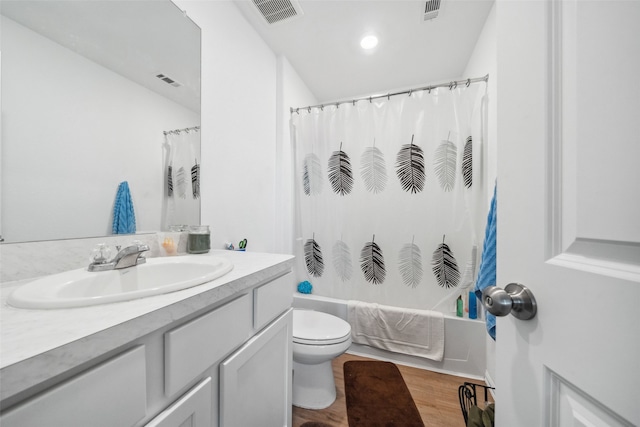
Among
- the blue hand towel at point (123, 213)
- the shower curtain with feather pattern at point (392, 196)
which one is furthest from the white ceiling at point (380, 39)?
the blue hand towel at point (123, 213)

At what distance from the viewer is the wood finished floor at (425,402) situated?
4.10 feet

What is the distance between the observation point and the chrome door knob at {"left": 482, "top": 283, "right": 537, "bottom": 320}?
15.5 inches

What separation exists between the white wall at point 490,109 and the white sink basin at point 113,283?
1.65 m

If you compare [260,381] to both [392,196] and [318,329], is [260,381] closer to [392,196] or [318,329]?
[318,329]

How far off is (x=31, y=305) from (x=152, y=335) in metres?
0.23

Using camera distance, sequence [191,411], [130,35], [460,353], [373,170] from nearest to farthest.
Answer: [191,411] → [130,35] → [460,353] → [373,170]

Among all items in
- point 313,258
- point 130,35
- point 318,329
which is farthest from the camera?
point 313,258

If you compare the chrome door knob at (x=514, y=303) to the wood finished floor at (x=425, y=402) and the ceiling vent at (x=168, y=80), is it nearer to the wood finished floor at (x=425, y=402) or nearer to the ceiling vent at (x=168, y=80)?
the wood finished floor at (x=425, y=402)

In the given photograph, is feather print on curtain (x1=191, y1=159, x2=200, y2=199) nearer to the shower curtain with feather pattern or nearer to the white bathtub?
the shower curtain with feather pattern

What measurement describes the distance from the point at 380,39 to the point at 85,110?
5.91 ft

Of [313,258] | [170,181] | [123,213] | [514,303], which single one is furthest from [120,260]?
[313,258]

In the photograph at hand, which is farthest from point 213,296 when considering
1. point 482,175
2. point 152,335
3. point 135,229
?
point 482,175

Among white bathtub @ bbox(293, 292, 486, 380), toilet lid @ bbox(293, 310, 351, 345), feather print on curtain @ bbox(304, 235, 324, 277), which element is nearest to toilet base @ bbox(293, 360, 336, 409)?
toilet lid @ bbox(293, 310, 351, 345)

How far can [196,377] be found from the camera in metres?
0.59
